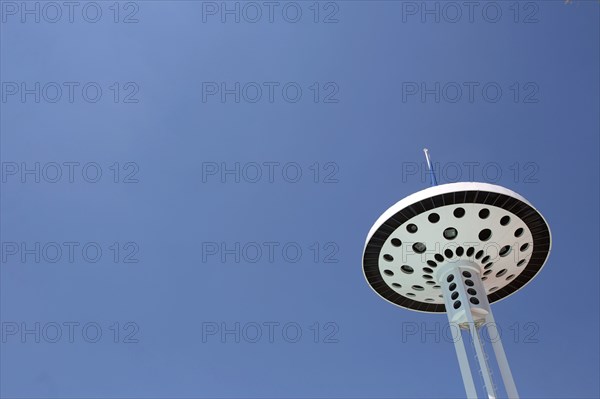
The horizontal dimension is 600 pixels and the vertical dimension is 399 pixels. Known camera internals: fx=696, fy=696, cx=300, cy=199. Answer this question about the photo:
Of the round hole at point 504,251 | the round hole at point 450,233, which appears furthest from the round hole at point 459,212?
the round hole at point 504,251

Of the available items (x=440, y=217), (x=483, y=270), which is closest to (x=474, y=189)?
(x=440, y=217)

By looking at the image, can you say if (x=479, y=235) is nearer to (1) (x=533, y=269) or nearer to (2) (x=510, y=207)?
(2) (x=510, y=207)

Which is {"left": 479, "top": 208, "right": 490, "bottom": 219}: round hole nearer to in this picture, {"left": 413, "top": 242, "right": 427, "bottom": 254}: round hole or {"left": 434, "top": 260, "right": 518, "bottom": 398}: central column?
{"left": 434, "top": 260, "right": 518, "bottom": 398}: central column

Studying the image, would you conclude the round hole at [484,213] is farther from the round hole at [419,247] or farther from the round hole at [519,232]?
the round hole at [419,247]

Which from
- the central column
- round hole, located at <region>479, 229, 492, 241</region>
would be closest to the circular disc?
round hole, located at <region>479, 229, 492, 241</region>

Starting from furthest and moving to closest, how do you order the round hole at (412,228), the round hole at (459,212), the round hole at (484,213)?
the round hole at (412,228)
the round hole at (484,213)
the round hole at (459,212)

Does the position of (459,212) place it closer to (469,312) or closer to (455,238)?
(455,238)

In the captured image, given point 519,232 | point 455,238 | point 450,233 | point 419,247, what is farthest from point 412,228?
point 519,232

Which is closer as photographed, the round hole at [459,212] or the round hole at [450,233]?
the round hole at [459,212]

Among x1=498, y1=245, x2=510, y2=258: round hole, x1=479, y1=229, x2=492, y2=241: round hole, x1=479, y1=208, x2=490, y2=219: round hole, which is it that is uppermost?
x1=479, y1=208, x2=490, y2=219: round hole
